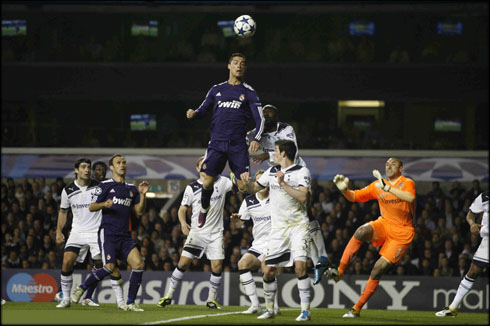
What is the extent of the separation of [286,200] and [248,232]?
10095mm

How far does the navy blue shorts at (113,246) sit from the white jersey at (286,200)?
2.83m

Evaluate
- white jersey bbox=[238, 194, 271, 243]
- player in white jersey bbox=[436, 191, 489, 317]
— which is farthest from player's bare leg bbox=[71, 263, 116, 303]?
player in white jersey bbox=[436, 191, 489, 317]

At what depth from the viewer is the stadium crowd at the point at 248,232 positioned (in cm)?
2036

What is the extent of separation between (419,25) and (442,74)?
189cm

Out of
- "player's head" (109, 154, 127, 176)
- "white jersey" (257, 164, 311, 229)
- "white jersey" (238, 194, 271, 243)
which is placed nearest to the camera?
"white jersey" (257, 164, 311, 229)

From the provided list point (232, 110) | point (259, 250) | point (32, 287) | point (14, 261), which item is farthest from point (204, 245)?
point (14, 261)

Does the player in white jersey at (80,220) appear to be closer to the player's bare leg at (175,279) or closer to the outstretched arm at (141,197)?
the player's bare leg at (175,279)

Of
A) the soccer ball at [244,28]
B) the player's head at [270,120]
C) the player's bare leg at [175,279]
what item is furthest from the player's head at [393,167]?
the player's bare leg at [175,279]

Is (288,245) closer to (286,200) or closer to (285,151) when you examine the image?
(286,200)

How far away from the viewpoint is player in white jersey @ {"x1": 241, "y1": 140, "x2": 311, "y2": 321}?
1127 centimetres

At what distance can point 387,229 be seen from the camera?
42.5ft

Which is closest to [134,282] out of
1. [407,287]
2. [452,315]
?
[452,315]

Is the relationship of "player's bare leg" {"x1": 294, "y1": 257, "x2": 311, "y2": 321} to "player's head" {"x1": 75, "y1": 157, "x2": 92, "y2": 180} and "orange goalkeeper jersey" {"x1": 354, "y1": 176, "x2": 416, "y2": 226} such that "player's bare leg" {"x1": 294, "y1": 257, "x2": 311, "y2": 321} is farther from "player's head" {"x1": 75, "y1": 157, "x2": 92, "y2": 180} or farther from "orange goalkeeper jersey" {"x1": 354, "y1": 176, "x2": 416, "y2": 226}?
"player's head" {"x1": 75, "y1": 157, "x2": 92, "y2": 180}

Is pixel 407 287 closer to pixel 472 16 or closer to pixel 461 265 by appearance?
pixel 461 265
